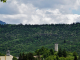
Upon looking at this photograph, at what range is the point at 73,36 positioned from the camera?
585ft

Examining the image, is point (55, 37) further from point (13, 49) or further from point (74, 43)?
point (13, 49)

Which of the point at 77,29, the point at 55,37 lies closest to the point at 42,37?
the point at 55,37

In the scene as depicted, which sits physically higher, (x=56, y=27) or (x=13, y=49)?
(x=56, y=27)

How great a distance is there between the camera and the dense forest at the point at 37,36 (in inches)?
6580

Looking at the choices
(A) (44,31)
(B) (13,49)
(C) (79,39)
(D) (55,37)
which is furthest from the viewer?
(A) (44,31)

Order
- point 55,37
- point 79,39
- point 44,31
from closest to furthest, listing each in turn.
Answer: point 79,39
point 55,37
point 44,31

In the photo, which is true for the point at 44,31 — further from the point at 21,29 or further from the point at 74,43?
the point at 74,43

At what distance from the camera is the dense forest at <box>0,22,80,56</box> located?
548 ft

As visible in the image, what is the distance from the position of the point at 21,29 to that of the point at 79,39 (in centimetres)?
4346

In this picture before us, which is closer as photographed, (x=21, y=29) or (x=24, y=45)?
(x=24, y=45)

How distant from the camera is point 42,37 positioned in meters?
184

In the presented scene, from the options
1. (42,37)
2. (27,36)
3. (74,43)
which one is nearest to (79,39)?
(74,43)

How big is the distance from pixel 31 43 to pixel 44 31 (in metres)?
18.7

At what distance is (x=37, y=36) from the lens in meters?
186
